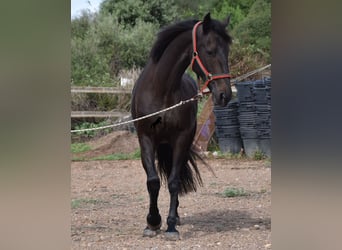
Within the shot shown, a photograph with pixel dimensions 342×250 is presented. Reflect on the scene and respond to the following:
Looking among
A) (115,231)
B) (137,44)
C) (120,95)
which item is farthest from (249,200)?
(137,44)

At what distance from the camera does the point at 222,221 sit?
203 inches

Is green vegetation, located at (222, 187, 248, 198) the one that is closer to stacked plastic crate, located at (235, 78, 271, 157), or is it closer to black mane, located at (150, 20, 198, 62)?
black mane, located at (150, 20, 198, 62)

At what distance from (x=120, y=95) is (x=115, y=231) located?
7547 mm

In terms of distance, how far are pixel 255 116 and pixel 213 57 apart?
5.66 metres

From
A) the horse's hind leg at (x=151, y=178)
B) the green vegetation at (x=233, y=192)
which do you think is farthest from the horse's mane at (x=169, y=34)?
the green vegetation at (x=233, y=192)

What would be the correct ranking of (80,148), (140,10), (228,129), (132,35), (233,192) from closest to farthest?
1. (233,192)
2. (228,129)
3. (80,148)
4. (132,35)
5. (140,10)

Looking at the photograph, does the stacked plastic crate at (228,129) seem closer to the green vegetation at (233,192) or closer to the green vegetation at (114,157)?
the green vegetation at (114,157)

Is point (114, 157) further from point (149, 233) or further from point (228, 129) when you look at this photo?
point (149, 233)

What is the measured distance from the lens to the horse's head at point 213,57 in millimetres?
4195

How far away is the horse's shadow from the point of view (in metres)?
4.84

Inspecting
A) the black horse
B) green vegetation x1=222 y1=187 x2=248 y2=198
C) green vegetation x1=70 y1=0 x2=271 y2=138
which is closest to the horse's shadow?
the black horse

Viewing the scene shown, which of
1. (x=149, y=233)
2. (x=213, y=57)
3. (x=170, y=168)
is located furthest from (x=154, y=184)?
(x=213, y=57)

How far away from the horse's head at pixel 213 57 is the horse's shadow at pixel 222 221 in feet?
3.92
